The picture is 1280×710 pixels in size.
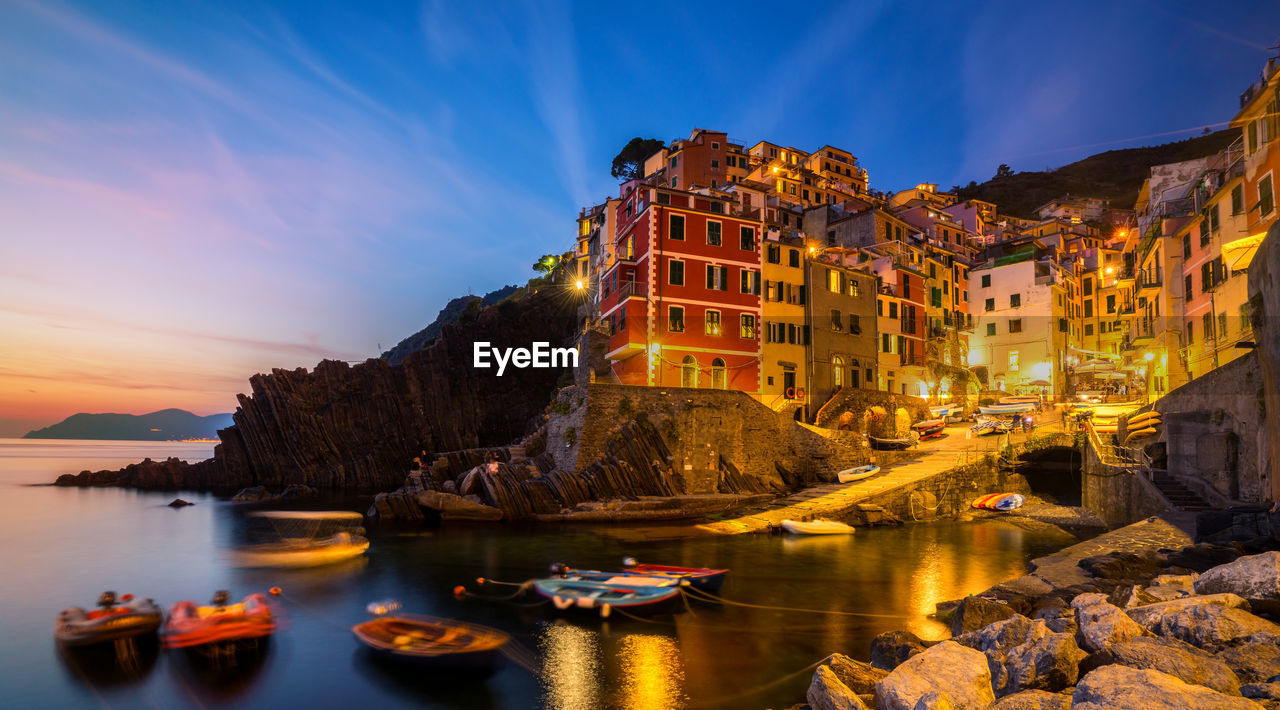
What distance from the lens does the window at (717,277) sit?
4231 centimetres

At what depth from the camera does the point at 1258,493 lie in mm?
18719

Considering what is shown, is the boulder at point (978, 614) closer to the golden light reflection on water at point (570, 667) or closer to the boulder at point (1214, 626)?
the boulder at point (1214, 626)

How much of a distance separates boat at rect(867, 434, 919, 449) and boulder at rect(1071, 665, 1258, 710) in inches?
1466

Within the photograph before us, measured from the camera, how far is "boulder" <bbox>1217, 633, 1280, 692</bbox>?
764 centimetres

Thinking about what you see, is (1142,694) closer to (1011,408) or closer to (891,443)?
(891,443)

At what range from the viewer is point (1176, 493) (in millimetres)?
22484

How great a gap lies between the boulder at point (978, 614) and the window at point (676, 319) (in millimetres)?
28929

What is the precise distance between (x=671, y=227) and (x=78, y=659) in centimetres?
3370

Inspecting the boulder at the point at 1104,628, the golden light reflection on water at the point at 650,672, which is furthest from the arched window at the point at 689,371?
the boulder at the point at 1104,628

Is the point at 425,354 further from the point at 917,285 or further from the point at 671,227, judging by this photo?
the point at 917,285

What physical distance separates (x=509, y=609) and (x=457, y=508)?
17.1 meters

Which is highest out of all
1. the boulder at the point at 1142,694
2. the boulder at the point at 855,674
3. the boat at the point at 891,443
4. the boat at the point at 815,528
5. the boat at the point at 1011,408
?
the boat at the point at 1011,408

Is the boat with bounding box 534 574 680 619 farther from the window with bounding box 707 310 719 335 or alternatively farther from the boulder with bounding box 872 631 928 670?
the window with bounding box 707 310 719 335

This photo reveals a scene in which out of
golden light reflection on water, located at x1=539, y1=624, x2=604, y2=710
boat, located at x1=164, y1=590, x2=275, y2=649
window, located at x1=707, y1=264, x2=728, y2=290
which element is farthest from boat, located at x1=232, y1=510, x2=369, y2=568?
window, located at x1=707, y1=264, x2=728, y2=290
